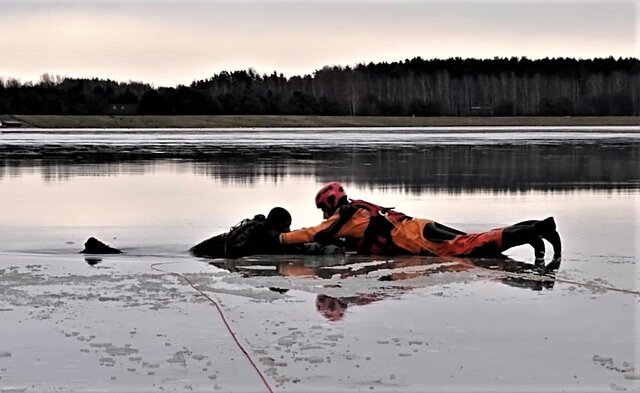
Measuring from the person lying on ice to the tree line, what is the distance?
80.5m

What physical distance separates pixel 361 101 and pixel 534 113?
16206 mm

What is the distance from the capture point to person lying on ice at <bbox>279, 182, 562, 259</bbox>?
10617mm

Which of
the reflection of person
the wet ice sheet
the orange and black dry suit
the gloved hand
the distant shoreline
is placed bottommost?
the wet ice sheet

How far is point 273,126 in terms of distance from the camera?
3059 inches

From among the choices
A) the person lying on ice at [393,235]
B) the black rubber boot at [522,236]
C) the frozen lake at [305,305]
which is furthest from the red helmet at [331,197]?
the black rubber boot at [522,236]

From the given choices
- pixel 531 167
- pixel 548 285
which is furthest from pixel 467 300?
pixel 531 167

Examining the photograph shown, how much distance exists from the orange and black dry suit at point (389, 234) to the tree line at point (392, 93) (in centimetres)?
8058

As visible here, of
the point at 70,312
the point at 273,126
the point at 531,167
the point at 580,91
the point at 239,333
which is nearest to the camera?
the point at 239,333

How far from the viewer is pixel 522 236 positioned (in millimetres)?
10430

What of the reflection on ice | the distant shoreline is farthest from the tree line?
the reflection on ice

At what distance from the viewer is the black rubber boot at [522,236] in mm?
10422

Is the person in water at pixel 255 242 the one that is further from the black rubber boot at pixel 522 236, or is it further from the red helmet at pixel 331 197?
the black rubber boot at pixel 522 236

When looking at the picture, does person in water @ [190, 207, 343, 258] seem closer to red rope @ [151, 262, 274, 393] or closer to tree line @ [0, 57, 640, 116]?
red rope @ [151, 262, 274, 393]

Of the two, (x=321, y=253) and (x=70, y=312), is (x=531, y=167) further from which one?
(x=70, y=312)
